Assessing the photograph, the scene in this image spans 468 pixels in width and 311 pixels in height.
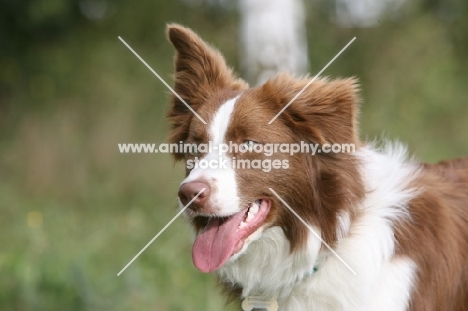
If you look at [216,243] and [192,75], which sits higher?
[192,75]

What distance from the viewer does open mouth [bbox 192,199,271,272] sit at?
403 centimetres

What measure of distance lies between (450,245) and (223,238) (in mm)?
1324

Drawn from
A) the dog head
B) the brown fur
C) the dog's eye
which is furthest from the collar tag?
the dog's eye

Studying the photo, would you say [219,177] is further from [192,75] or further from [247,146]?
[192,75]

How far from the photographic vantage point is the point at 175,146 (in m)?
4.77

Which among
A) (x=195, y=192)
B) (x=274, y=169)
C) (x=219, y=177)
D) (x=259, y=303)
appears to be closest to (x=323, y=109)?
(x=274, y=169)

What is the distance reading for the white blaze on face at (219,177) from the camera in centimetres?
395

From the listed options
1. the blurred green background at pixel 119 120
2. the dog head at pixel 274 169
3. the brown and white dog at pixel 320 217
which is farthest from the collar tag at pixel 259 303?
the blurred green background at pixel 119 120

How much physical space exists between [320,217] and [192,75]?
1332mm

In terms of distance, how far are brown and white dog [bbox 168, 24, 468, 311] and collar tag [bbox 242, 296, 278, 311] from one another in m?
0.03

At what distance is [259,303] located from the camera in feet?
14.2

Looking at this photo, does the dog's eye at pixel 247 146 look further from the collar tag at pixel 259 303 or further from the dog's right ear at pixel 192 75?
the collar tag at pixel 259 303

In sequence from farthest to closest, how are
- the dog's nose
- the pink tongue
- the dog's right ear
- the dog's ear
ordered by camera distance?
the dog's right ear < the dog's ear < the pink tongue < the dog's nose

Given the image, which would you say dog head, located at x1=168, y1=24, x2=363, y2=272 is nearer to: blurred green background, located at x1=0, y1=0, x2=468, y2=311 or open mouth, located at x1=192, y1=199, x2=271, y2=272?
open mouth, located at x1=192, y1=199, x2=271, y2=272
